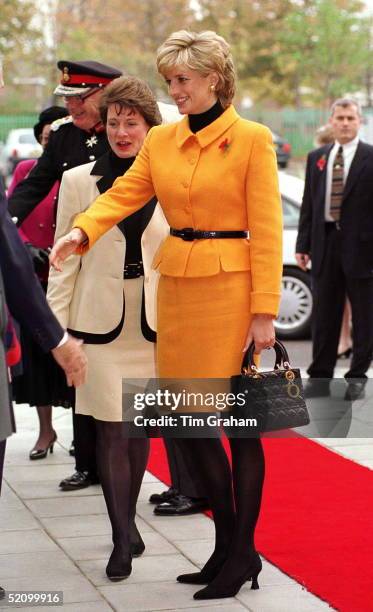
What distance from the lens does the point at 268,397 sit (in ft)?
16.5

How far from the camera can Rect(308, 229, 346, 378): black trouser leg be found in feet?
32.2

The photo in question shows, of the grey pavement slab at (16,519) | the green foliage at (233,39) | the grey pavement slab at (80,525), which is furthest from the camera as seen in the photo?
the green foliage at (233,39)

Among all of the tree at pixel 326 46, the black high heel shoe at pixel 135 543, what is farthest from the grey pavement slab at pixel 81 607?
the tree at pixel 326 46

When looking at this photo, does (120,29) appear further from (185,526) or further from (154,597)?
(154,597)

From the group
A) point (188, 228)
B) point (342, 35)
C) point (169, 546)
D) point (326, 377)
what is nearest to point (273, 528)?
point (169, 546)

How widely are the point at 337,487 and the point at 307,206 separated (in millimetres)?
3579

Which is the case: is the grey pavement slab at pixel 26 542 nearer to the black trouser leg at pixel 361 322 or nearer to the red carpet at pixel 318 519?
the red carpet at pixel 318 519

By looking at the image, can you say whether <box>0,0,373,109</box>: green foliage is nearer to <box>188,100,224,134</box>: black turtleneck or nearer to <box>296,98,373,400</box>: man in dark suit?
<box>296,98,373,400</box>: man in dark suit

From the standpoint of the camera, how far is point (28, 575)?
5469 millimetres

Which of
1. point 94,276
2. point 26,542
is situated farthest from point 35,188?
point 26,542

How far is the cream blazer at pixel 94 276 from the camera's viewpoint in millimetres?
5688

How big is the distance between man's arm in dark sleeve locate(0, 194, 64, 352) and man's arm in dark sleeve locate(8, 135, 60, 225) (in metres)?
2.87

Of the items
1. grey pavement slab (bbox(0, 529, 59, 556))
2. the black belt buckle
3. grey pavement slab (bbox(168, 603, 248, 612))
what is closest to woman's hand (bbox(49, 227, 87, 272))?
the black belt buckle

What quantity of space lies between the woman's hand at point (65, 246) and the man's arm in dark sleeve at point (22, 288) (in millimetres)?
766
